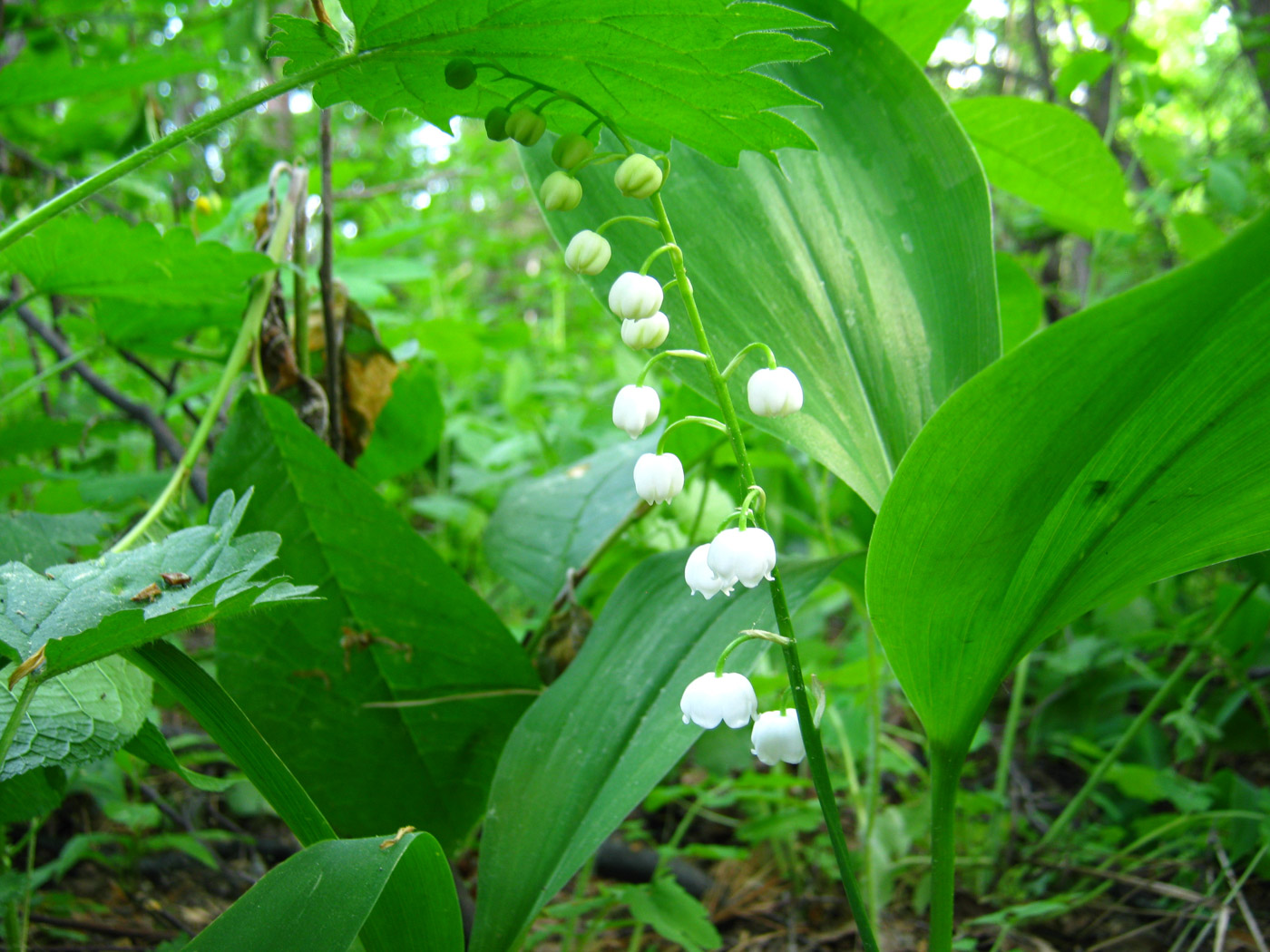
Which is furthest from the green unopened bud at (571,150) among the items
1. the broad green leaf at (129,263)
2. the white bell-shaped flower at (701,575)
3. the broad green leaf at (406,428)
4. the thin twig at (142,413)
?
the thin twig at (142,413)

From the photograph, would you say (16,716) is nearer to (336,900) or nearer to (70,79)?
(336,900)

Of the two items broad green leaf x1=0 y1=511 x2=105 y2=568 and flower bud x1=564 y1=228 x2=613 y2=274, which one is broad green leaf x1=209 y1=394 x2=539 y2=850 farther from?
flower bud x1=564 y1=228 x2=613 y2=274

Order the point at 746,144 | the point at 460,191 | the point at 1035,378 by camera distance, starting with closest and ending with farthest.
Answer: the point at 1035,378
the point at 746,144
the point at 460,191

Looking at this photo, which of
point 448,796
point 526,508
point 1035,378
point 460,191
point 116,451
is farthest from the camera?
point 460,191

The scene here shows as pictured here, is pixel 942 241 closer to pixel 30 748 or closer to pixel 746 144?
pixel 746 144

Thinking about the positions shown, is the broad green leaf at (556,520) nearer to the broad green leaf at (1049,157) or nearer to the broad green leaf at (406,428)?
the broad green leaf at (406,428)

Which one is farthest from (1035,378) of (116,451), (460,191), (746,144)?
(460,191)

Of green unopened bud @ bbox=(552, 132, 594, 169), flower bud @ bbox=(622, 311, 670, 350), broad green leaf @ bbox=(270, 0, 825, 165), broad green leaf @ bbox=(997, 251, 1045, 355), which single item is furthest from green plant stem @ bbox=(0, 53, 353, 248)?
broad green leaf @ bbox=(997, 251, 1045, 355)
